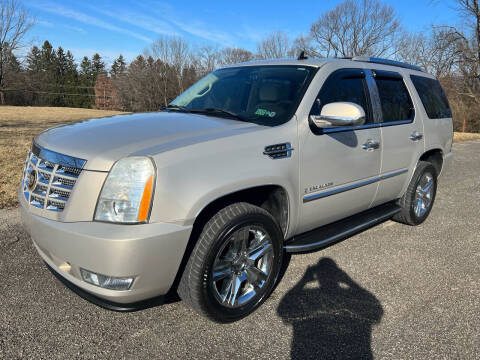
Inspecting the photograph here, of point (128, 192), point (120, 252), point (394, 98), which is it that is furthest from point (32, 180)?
point (394, 98)

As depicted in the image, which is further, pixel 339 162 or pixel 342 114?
pixel 339 162

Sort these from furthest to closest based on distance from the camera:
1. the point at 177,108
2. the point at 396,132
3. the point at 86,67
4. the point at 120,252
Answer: the point at 86,67 → the point at 396,132 → the point at 177,108 → the point at 120,252

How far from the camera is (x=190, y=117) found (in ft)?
10.2

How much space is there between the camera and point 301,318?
8.82ft

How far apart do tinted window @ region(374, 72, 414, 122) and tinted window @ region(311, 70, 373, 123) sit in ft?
0.98

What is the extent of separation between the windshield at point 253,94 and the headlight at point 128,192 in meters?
1.14

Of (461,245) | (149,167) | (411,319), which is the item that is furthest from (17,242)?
(461,245)

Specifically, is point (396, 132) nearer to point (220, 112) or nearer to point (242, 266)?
point (220, 112)

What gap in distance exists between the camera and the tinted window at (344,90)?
10.5ft

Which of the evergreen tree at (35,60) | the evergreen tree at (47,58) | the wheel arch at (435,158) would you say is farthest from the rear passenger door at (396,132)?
the evergreen tree at (47,58)

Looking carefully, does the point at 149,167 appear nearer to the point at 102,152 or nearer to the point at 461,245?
the point at 102,152

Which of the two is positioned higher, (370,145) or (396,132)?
(396,132)

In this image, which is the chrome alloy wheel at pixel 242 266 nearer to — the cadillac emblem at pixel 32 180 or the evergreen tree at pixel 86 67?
the cadillac emblem at pixel 32 180

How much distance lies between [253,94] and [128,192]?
175 cm
